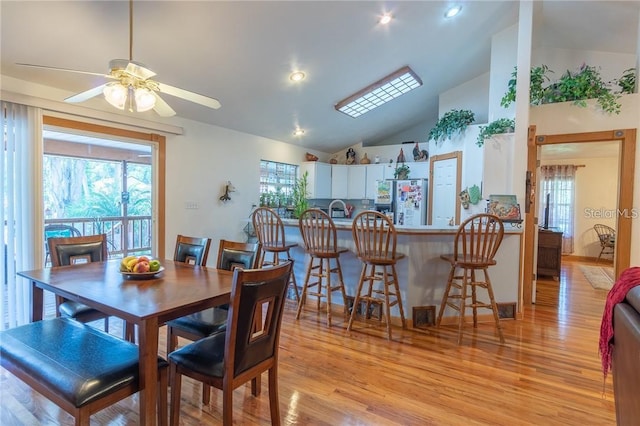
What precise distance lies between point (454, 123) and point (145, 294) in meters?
4.80

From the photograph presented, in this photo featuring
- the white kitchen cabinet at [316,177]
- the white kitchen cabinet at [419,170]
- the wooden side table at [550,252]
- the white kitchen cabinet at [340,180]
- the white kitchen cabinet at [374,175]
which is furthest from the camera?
the white kitchen cabinet at [340,180]

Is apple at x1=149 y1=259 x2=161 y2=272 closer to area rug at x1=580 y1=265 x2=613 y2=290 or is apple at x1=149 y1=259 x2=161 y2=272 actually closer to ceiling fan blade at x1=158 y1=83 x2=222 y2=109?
ceiling fan blade at x1=158 y1=83 x2=222 y2=109

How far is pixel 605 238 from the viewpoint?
22.4ft

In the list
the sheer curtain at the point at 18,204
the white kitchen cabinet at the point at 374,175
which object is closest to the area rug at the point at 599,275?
the white kitchen cabinet at the point at 374,175

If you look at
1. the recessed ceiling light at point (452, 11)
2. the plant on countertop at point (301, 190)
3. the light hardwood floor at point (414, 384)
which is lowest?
the light hardwood floor at point (414, 384)

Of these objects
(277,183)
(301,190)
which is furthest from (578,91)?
(277,183)

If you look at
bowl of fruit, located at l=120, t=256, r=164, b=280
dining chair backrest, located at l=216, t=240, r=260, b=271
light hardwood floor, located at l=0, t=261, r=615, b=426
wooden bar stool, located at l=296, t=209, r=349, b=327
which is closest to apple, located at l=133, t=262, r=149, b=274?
bowl of fruit, located at l=120, t=256, r=164, b=280

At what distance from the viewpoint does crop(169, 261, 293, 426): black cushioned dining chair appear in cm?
145

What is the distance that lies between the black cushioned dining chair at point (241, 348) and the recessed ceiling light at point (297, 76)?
293 cm

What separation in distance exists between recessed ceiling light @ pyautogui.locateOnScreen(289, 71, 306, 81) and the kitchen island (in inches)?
73.4

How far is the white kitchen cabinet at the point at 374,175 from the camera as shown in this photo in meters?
6.55

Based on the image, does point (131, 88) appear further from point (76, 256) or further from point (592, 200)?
point (592, 200)

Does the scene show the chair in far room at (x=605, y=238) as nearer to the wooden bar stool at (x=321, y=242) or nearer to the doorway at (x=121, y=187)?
the wooden bar stool at (x=321, y=242)

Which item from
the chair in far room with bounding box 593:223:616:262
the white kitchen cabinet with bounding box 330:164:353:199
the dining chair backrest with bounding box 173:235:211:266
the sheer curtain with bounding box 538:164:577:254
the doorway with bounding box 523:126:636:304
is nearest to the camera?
the dining chair backrest with bounding box 173:235:211:266
